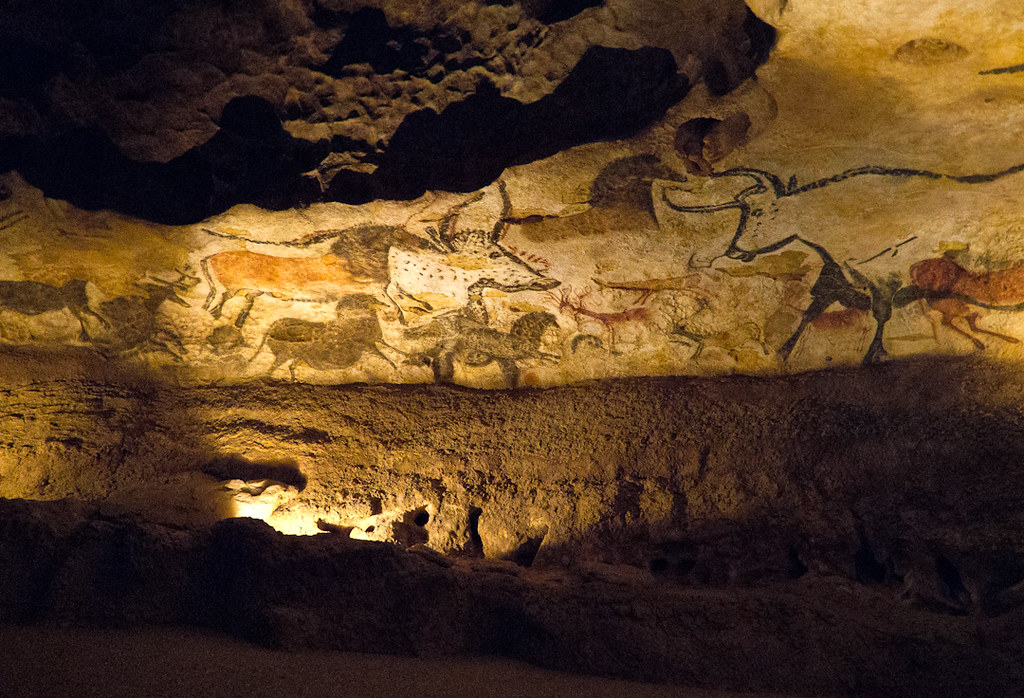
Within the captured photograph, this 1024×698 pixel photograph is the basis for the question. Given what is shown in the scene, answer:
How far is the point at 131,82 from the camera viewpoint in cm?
324

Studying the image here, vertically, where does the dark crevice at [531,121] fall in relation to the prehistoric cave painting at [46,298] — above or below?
above

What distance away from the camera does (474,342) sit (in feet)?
14.5

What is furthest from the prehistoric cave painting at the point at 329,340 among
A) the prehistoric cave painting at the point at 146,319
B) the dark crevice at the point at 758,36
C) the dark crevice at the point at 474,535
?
the dark crevice at the point at 758,36

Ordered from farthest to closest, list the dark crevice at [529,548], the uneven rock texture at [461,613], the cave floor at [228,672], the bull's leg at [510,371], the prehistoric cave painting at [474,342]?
1. the bull's leg at [510,371]
2. the prehistoric cave painting at [474,342]
3. the dark crevice at [529,548]
4. the uneven rock texture at [461,613]
5. the cave floor at [228,672]

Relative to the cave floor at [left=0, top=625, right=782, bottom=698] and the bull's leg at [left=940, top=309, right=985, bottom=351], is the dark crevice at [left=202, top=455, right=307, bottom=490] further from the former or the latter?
the bull's leg at [left=940, top=309, right=985, bottom=351]

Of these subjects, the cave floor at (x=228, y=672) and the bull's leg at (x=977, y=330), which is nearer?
the cave floor at (x=228, y=672)

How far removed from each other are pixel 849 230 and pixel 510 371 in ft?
7.27

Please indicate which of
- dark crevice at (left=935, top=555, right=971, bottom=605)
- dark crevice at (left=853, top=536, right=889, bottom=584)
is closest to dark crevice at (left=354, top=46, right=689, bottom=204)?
dark crevice at (left=853, top=536, right=889, bottom=584)

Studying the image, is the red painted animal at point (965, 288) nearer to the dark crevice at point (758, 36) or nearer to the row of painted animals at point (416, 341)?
the dark crevice at point (758, 36)

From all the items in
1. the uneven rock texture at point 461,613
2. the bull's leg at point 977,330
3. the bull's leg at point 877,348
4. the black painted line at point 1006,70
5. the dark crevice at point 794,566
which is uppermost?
the black painted line at point 1006,70

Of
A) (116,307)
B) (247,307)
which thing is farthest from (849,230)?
(116,307)

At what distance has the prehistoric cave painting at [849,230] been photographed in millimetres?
3375

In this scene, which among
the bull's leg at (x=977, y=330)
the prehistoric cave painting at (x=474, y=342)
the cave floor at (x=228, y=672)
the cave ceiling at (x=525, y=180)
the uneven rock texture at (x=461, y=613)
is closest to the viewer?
the cave floor at (x=228, y=672)

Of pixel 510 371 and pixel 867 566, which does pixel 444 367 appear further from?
pixel 867 566
